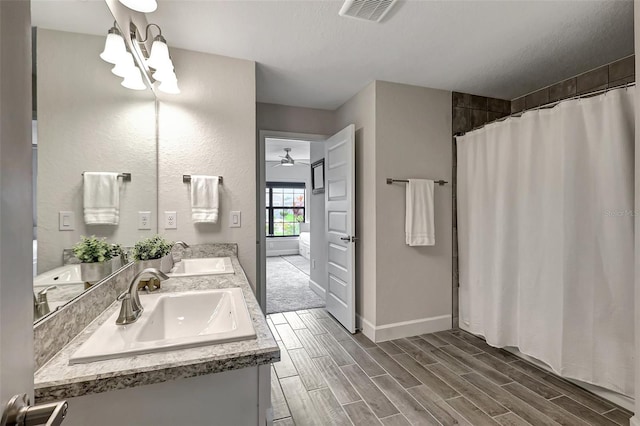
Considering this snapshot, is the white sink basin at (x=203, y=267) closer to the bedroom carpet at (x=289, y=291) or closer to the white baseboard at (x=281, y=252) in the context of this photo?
the bedroom carpet at (x=289, y=291)

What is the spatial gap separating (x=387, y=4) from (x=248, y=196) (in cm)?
154

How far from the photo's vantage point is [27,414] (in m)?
0.36

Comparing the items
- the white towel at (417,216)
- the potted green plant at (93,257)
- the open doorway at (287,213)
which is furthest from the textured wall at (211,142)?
the open doorway at (287,213)

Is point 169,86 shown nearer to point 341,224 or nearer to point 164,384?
point 164,384

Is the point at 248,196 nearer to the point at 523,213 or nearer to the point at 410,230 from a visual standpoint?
the point at 410,230

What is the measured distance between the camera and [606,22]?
1.78 metres

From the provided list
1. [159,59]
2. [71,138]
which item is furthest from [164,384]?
[159,59]

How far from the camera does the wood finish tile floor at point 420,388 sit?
1.67 metres

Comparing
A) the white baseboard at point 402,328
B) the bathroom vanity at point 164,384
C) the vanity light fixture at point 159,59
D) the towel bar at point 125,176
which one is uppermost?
the vanity light fixture at point 159,59

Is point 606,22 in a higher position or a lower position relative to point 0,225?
higher

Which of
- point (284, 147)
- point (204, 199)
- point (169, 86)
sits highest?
point (284, 147)

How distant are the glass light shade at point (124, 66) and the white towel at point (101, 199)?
48 centimetres

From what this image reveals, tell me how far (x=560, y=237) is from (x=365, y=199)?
1.51 metres

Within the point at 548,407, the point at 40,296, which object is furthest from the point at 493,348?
the point at 40,296
